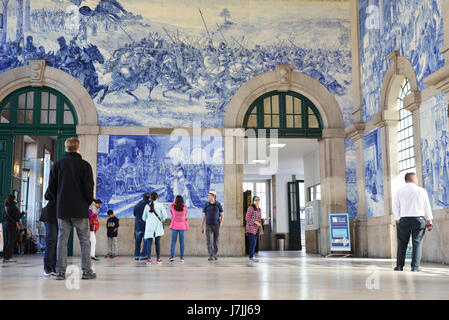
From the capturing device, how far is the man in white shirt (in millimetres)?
9047

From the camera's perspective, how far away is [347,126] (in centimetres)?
1781

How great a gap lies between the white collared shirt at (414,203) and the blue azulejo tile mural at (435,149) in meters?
3.08

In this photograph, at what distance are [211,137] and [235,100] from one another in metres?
1.48

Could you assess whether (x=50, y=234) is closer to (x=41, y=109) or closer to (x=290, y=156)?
(x=41, y=109)

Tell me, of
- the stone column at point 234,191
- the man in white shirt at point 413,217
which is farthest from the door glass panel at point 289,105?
the man in white shirt at point 413,217

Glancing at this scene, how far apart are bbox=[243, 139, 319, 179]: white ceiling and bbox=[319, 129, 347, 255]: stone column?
9.42ft

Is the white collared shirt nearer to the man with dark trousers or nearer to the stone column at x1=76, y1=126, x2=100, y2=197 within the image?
the man with dark trousers

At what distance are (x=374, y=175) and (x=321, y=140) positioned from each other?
2.60 m

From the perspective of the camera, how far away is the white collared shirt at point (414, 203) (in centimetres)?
908

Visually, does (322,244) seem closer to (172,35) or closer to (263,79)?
(263,79)

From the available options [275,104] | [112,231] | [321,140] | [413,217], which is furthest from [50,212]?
[321,140]

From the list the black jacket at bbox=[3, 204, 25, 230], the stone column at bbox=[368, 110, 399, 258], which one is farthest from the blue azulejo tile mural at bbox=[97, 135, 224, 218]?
the stone column at bbox=[368, 110, 399, 258]
